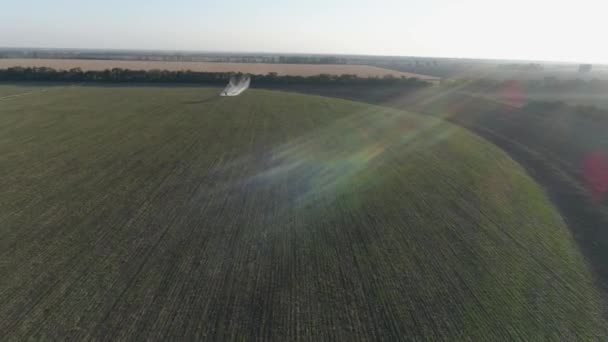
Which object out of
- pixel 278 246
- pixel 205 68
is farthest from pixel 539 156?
pixel 205 68

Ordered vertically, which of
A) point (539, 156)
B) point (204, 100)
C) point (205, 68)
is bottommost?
point (539, 156)

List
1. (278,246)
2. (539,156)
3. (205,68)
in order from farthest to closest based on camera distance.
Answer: (205,68)
(539,156)
(278,246)

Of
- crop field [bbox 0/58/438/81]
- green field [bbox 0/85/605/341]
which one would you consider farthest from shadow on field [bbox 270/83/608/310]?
crop field [bbox 0/58/438/81]

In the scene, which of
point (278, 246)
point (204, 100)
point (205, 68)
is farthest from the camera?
point (205, 68)

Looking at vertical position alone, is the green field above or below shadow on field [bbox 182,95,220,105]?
below

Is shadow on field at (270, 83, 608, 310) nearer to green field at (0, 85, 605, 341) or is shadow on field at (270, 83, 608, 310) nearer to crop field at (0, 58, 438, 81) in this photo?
green field at (0, 85, 605, 341)

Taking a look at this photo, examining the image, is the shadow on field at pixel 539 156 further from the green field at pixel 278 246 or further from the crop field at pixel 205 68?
the crop field at pixel 205 68

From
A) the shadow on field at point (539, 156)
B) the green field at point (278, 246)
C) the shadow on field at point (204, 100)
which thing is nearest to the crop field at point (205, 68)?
the shadow on field at point (539, 156)

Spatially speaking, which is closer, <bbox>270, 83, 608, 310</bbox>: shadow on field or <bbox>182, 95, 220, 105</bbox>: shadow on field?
<bbox>270, 83, 608, 310</bbox>: shadow on field

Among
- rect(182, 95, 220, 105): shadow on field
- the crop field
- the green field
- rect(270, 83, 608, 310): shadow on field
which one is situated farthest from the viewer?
the crop field

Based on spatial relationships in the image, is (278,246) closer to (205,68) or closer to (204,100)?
(204,100)
